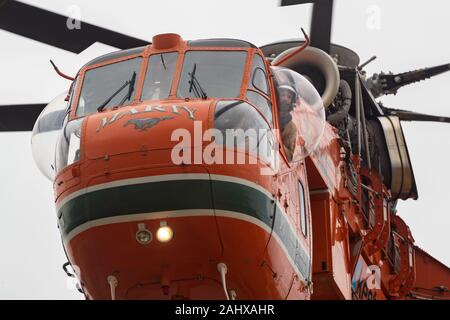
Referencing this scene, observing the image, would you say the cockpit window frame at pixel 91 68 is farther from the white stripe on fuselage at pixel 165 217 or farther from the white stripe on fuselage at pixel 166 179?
the white stripe on fuselage at pixel 165 217

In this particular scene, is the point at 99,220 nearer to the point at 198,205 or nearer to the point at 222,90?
the point at 198,205

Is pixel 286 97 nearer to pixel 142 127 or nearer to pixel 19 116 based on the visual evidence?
pixel 142 127

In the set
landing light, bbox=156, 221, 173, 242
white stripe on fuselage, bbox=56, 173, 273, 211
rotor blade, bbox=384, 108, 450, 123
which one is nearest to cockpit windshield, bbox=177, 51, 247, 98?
white stripe on fuselage, bbox=56, 173, 273, 211

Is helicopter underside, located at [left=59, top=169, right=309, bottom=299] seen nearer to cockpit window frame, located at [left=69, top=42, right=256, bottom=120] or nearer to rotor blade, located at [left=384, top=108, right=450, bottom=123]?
cockpit window frame, located at [left=69, top=42, right=256, bottom=120]

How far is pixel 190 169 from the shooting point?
1055 centimetres

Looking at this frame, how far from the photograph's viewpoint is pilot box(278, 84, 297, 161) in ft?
39.8

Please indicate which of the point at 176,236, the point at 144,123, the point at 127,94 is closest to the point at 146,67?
the point at 127,94

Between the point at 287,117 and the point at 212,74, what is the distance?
107 cm

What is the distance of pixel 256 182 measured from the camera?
36.0ft

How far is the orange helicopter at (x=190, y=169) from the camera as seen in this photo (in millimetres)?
10609

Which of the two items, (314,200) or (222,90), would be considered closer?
(222,90)

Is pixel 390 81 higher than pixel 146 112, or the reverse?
pixel 390 81
